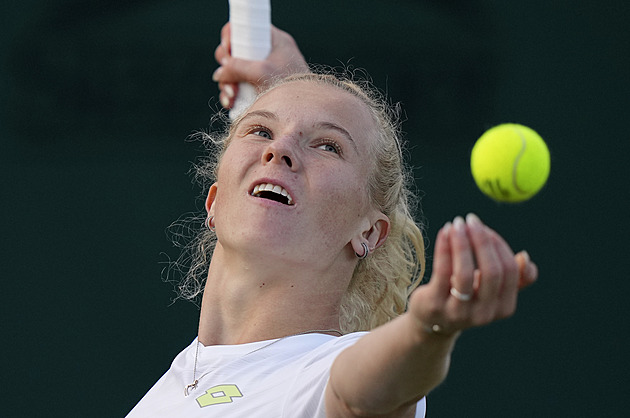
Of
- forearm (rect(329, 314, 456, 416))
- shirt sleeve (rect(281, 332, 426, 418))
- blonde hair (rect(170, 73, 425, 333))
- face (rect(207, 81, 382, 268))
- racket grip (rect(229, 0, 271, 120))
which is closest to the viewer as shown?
forearm (rect(329, 314, 456, 416))

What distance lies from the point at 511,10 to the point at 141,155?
4.24 feet

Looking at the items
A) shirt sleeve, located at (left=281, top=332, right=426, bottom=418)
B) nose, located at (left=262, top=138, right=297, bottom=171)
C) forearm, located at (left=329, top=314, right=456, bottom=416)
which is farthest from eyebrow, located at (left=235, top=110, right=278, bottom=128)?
forearm, located at (left=329, top=314, right=456, bottom=416)

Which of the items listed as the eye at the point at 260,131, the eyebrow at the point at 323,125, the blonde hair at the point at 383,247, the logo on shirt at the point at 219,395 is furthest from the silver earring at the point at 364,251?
the logo on shirt at the point at 219,395

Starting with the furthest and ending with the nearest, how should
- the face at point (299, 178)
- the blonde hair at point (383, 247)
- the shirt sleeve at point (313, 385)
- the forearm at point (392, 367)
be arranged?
the blonde hair at point (383, 247) < the face at point (299, 178) < the shirt sleeve at point (313, 385) < the forearm at point (392, 367)

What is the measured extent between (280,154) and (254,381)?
0.46 m

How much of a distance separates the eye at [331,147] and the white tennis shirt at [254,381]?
399 millimetres

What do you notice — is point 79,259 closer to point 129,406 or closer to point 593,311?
point 129,406

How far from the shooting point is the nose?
6.08 ft

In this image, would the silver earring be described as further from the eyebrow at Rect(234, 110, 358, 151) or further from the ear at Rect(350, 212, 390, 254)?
the eyebrow at Rect(234, 110, 358, 151)

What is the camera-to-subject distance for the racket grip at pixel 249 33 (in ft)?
8.30

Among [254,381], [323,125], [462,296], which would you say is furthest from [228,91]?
[462,296]

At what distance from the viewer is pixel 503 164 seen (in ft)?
5.41

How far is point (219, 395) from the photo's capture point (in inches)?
66.2

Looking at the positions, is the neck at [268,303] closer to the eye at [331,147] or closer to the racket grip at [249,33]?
the eye at [331,147]
